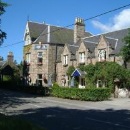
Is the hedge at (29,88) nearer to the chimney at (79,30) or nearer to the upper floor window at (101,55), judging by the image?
the upper floor window at (101,55)

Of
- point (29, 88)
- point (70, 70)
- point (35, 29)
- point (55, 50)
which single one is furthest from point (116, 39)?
point (35, 29)

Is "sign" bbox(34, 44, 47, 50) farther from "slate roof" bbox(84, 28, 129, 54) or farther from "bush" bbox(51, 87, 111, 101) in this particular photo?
"bush" bbox(51, 87, 111, 101)

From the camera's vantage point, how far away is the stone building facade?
47.4 meters

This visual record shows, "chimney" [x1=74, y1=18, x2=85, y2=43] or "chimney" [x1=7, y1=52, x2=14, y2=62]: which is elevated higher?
"chimney" [x1=74, y1=18, x2=85, y2=43]

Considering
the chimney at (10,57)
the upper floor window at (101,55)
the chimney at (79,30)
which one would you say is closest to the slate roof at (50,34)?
the chimney at (79,30)

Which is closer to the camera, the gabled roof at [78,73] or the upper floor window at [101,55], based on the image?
the upper floor window at [101,55]

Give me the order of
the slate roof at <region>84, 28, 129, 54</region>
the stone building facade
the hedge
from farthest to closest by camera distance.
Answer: the stone building facade → the hedge → the slate roof at <region>84, 28, 129, 54</region>

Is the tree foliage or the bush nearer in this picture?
the bush

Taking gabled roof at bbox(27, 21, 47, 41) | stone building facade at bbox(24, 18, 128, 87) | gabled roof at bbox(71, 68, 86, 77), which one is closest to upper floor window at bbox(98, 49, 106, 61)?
stone building facade at bbox(24, 18, 128, 87)

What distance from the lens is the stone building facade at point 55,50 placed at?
156 ft

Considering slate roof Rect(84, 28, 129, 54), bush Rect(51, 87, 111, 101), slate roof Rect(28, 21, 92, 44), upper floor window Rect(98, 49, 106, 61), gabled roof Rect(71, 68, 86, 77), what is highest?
slate roof Rect(28, 21, 92, 44)

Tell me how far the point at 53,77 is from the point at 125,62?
55.4 ft

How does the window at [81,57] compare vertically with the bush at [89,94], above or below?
above

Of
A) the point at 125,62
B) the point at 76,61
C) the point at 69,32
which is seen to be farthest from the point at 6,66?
the point at 125,62
